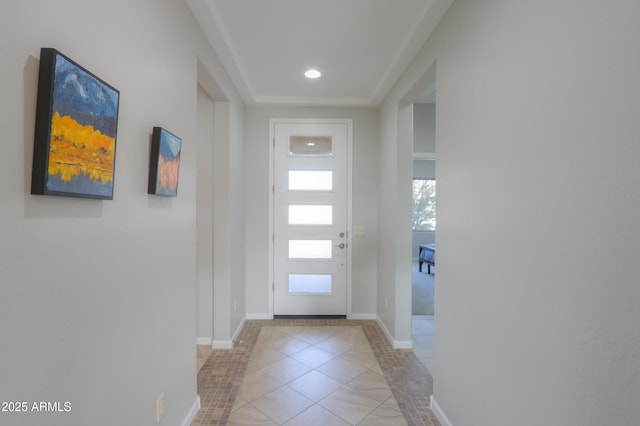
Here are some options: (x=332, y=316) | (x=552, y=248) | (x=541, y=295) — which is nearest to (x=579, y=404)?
(x=541, y=295)

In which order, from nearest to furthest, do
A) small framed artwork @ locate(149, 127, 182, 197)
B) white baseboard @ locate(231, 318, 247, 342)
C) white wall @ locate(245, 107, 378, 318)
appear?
small framed artwork @ locate(149, 127, 182, 197) < white baseboard @ locate(231, 318, 247, 342) < white wall @ locate(245, 107, 378, 318)

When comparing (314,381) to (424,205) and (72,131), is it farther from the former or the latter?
Result: (424,205)

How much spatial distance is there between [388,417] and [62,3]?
257 cm

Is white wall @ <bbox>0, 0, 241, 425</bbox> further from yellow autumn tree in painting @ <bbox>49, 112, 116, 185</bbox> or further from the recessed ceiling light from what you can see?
the recessed ceiling light

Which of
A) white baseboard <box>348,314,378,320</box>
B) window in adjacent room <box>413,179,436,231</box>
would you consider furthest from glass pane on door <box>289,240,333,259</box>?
window in adjacent room <box>413,179,436,231</box>

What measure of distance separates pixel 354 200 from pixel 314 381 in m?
2.08

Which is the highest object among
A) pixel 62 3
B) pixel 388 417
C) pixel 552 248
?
pixel 62 3

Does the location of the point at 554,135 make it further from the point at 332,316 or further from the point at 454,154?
the point at 332,316

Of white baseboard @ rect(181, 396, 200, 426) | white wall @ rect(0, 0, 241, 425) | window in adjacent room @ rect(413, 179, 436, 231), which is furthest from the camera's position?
window in adjacent room @ rect(413, 179, 436, 231)

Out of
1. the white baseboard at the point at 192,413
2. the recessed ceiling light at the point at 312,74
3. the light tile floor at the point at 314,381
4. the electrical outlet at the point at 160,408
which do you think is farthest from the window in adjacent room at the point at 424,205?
the electrical outlet at the point at 160,408

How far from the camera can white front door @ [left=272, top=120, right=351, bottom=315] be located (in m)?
3.68

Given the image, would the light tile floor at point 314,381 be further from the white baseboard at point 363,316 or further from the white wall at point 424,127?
the white wall at point 424,127

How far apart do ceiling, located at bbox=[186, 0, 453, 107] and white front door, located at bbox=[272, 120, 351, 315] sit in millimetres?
669

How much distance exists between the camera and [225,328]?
2883 mm
